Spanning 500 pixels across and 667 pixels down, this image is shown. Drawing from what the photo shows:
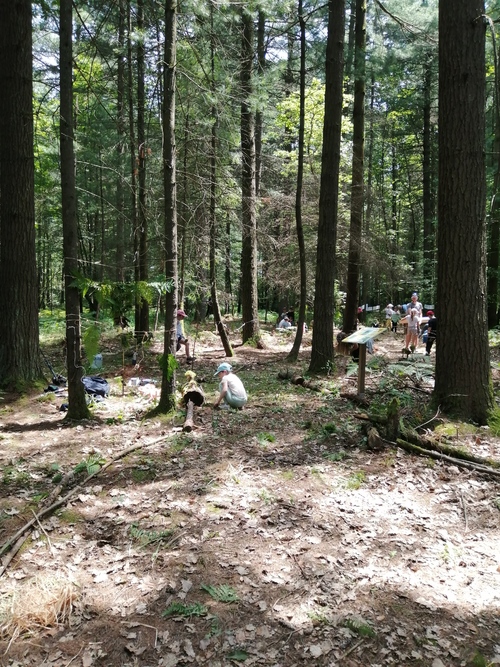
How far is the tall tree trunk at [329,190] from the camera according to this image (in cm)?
955

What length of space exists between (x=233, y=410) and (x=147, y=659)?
200 inches

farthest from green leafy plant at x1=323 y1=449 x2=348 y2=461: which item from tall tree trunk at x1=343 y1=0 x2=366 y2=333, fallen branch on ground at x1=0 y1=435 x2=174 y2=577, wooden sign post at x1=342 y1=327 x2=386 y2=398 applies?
tall tree trunk at x1=343 y1=0 x2=366 y2=333

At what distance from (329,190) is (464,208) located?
14.9ft

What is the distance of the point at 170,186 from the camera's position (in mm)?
6562

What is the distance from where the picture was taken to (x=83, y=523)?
4180mm

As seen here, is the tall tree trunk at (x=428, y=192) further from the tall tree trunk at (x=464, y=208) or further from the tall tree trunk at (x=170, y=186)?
the tall tree trunk at (x=170, y=186)

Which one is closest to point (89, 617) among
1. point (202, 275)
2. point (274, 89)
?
point (202, 275)

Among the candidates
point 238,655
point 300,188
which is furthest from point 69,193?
point 300,188

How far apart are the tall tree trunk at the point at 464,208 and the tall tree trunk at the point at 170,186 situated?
3.71m

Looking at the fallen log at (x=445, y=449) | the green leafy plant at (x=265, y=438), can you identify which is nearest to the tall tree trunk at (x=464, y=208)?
the fallen log at (x=445, y=449)

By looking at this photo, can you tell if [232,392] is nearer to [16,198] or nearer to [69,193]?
[69,193]

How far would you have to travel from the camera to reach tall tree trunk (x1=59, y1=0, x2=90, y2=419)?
6.00 meters

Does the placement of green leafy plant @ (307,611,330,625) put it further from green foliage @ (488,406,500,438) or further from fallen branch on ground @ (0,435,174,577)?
green foliage @ (488,406,500,438)

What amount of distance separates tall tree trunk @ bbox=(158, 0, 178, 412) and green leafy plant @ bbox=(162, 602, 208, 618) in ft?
12.7
